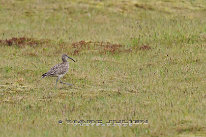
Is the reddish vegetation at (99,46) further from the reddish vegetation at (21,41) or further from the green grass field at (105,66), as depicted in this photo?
the reddish vegetation at (21,41)

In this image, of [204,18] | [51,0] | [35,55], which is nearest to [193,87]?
[35,55]

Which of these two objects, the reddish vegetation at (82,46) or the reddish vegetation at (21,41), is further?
the reddish vegetation at (21,41)

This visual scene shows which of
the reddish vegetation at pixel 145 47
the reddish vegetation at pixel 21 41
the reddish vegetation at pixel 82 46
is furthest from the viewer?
the reddish vegetation at pixel 21 41

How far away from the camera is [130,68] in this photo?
23234mm

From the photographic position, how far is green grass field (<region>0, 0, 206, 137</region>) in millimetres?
14289

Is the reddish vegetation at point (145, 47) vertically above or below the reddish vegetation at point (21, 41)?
above

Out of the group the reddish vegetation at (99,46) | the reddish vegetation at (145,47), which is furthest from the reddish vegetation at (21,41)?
the reddish vegetation at (145,47)

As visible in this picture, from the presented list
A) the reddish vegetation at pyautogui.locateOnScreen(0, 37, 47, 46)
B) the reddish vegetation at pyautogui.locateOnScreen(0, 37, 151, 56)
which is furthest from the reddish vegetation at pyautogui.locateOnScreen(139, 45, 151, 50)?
the reddish vegetation at pyautogui.locateOnScreen(0, 37, 47, 46)

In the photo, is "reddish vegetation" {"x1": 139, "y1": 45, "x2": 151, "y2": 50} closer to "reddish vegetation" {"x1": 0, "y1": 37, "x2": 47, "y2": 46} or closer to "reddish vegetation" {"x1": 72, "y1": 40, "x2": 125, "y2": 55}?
"reddish vegetation" {"x1": 72, "y1": 40, "x2": 125, "y2": 55}

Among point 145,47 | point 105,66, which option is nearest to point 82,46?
point 145,47

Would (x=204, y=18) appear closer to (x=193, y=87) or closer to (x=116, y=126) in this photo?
(x=193, y=87)

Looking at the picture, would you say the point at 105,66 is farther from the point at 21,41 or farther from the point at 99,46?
the point at 21,41

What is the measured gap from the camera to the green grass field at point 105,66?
1429cm

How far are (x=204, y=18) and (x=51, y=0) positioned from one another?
12152 mm
